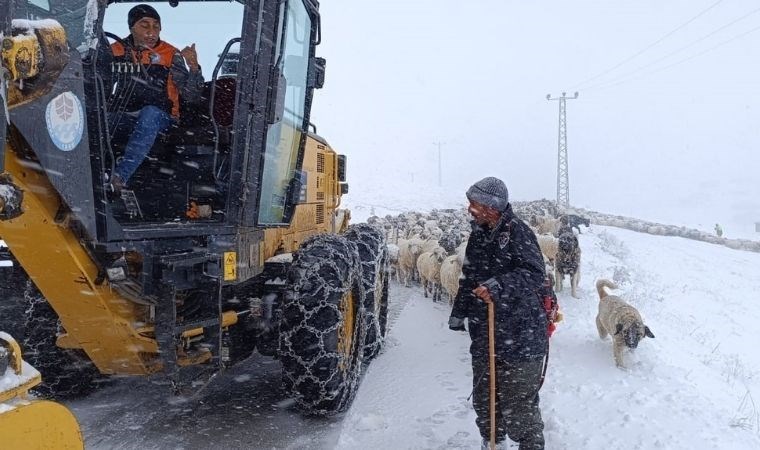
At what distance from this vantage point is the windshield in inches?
165

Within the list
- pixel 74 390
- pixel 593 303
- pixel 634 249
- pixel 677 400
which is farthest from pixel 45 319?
pixel 634 249

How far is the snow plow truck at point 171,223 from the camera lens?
2.66 meters

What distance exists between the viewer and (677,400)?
478 cm

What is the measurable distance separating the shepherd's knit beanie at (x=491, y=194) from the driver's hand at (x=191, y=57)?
2.33m

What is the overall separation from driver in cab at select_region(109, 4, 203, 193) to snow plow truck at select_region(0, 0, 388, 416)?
39 millimetres

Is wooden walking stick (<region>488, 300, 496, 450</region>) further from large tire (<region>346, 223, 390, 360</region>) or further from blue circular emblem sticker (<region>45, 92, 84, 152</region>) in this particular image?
blue circular emblem sticker (<region>45, 92, 84, 152</region>)

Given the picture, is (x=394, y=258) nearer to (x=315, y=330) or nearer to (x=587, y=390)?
(x=587, y=390)

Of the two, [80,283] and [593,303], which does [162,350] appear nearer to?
[80,283]

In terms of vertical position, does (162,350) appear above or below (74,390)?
above

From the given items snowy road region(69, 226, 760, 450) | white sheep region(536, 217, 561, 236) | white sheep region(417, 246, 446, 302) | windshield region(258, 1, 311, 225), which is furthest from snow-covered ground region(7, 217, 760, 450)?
white sheep region(536, 217, 561, 236)

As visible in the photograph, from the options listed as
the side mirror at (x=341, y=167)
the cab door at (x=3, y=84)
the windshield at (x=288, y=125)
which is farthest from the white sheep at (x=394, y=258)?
the cab door at (x=3, y=84)

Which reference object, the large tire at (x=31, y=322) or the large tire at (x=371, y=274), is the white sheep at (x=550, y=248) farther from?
the large tire at (x=31, y=322)

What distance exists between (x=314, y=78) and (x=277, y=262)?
1.65 metres

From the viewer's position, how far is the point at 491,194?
3531 millimetres
